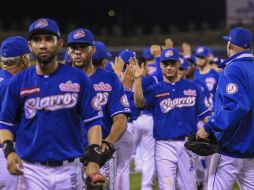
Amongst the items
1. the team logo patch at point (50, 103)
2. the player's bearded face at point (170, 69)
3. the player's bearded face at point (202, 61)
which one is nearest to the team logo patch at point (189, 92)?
the player's bearded face at point (170, 69)

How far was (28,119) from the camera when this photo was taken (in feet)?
13.2

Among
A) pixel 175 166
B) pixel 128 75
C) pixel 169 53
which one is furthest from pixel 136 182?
pixel 128 75

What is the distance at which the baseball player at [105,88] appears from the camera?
5258 millimetres

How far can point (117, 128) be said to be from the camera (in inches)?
199

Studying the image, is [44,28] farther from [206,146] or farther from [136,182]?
[136,182]

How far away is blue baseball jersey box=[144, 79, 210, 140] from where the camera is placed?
6605mm

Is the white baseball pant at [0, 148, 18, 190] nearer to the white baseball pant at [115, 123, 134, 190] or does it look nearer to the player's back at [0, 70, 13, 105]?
the player's back at [0, 70, 13, 105]

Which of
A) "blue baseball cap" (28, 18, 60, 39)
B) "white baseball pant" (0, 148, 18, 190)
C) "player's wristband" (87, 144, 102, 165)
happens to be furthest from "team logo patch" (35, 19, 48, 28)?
"white baseball pant" (0, 148, 18, 190)

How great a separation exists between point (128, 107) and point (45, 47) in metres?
1.52

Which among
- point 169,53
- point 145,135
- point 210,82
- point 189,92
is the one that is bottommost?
point 145,135

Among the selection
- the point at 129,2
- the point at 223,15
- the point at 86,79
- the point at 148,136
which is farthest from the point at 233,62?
the point at 223,15

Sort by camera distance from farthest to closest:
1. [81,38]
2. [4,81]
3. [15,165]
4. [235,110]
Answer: [81,38]
[4,81]
[235,110]
[15,165]

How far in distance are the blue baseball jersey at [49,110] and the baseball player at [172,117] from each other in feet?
7.65

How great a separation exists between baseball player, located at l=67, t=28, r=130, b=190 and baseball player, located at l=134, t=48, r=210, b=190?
34.4 inches
